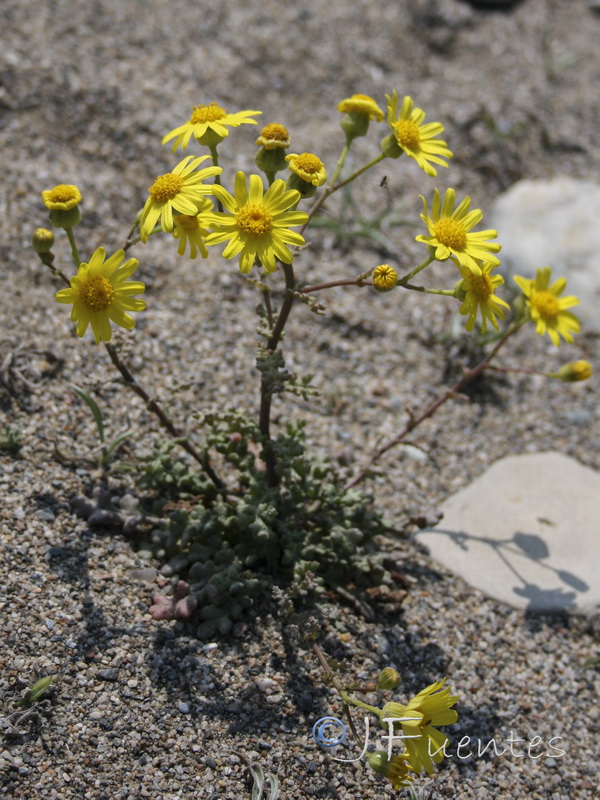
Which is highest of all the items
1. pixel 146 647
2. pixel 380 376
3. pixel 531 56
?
pixel 531 56

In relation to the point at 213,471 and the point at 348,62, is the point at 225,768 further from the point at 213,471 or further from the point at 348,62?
the point at 348,62

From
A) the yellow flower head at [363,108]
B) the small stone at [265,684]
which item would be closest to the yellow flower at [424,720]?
the small stone at [265,684]

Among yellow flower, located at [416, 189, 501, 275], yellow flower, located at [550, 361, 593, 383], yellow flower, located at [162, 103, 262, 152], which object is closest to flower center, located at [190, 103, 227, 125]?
yellow flower, located at [162, 103, 262, 152]

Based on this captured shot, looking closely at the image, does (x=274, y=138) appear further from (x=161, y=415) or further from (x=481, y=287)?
(x=161, y=415)

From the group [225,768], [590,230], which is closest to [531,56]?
[590,230]

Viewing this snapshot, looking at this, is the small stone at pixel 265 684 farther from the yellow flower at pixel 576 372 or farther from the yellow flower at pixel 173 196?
the yellow flower at pixel 576 372
